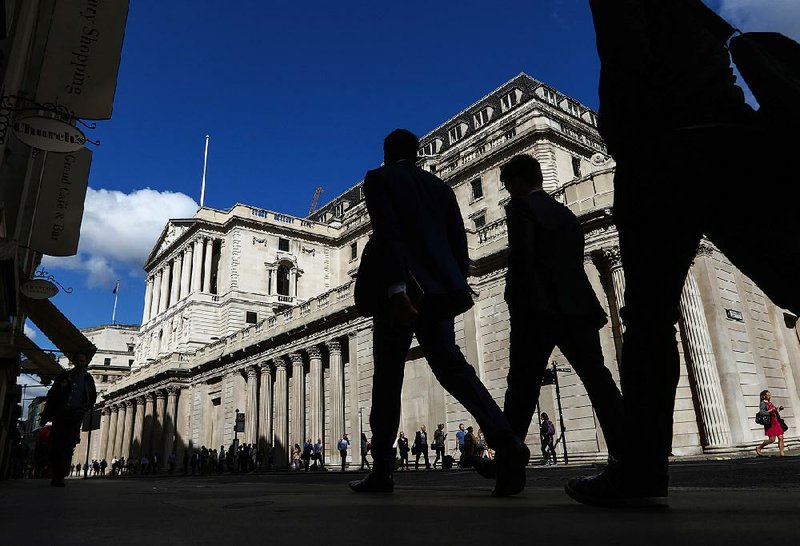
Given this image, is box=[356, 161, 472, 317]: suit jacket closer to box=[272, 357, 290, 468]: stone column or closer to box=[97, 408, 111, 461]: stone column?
box=[272, 357, 290, 468]: stone column

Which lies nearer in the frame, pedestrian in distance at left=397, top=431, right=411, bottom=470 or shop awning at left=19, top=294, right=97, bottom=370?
shop awning at left=19, top=294, right=97, bottom=370

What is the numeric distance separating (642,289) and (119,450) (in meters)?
56.7

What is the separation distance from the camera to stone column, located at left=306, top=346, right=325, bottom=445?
28250mm

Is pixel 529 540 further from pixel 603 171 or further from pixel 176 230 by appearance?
A: pixel 176 230

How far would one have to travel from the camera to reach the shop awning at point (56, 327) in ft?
Result: 54.4

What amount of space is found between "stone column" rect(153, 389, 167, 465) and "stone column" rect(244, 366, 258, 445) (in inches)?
432

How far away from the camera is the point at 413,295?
3.31m

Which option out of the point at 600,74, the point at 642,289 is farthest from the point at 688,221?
the point at 600,74

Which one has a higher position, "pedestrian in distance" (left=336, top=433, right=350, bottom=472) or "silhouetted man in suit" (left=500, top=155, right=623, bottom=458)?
"silhouetted man in suit" (left=500, top=155, right=623, bottom=458)

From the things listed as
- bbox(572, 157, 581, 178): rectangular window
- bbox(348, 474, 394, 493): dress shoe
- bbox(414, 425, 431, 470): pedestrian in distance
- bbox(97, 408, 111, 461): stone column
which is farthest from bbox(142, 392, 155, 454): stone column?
bbox(348, 474, 394, 493): dress shoe

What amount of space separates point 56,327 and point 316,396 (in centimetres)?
1337

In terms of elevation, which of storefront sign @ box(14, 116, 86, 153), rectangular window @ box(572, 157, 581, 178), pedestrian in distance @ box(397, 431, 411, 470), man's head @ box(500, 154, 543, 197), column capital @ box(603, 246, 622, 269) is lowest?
pedestrian in distance @ box(397, 431, 411, 470)

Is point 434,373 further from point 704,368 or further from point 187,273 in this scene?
point 187,273

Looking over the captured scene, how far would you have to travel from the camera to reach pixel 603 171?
725 inches
